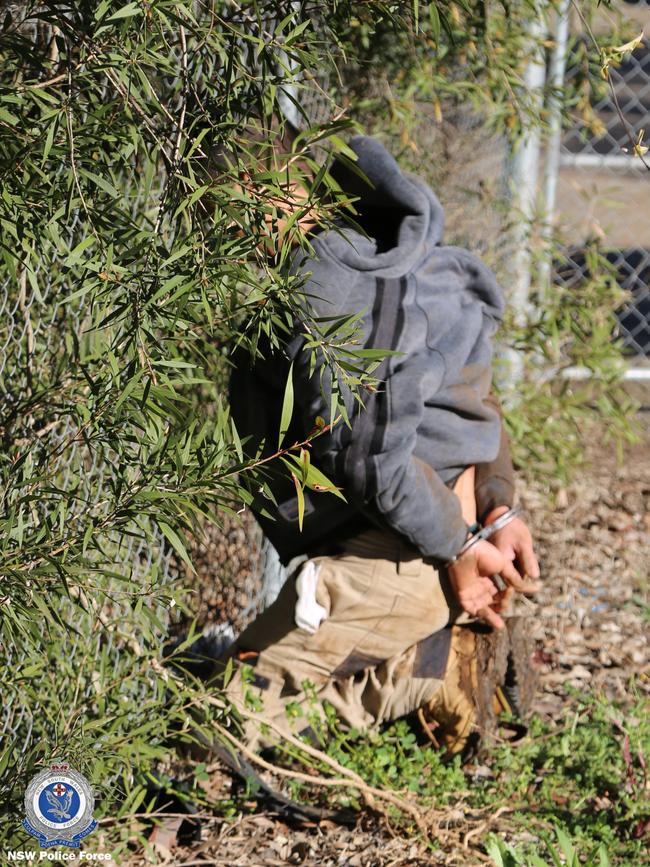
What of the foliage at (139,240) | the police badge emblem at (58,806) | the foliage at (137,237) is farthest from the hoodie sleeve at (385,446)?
the police badge emblem at (58,806)

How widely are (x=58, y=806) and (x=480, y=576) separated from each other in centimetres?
133

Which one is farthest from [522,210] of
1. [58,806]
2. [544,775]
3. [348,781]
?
[58,806]

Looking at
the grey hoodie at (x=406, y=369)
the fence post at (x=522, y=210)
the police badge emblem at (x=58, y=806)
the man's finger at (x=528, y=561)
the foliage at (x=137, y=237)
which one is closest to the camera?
the foliage at (x=137, y=237)

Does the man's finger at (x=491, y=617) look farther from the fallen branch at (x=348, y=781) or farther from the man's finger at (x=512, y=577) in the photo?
the fallen branch at (x=348, y=781)

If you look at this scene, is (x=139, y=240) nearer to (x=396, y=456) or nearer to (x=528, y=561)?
(x=396, y=456)

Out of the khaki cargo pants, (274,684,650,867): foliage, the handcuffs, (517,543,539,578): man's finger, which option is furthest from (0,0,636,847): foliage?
(517,543,539,578): man's finger

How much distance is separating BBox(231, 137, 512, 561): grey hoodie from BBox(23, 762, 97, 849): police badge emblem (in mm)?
937

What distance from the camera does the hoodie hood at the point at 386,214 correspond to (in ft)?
8.25

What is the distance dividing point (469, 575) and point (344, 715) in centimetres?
59

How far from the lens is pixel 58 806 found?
201cm

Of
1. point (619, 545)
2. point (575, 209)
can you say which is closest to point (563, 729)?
point (619, 545)

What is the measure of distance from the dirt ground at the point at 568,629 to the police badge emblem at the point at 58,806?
0.45 meters

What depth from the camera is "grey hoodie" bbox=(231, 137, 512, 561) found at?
2.46 meters

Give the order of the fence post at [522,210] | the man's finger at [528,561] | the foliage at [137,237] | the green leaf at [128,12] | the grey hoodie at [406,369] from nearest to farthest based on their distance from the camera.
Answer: the green leaf at [128,12] < the foliage at [137,237] < the grey hoodie at [406,369] < the man's finger at [528,561] < the fence post at [522,210]
